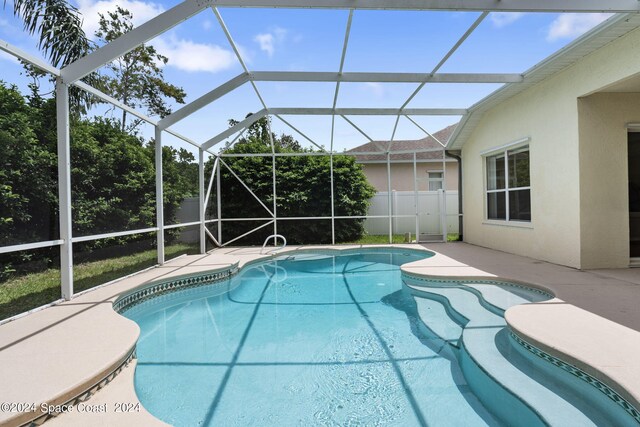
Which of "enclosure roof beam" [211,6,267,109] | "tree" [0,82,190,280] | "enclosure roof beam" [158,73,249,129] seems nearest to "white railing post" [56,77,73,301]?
"tree" [0,82,190,280]

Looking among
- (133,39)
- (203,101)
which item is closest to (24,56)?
(133,39)

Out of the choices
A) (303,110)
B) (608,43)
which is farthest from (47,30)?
(608,43)

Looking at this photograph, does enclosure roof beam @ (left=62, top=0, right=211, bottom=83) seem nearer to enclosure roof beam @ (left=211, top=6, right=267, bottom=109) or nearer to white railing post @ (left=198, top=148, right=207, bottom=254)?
enclosure roof beam @ (left=211, top=6, right=267, bottom=109)

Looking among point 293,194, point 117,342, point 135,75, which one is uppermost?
point 135,75

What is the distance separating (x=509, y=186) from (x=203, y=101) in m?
6.49

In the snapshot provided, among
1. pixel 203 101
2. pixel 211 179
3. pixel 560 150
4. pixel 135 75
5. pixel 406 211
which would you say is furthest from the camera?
pixel 135 75

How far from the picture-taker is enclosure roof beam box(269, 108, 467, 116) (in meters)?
8.23

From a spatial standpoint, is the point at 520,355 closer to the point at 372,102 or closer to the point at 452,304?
the point at 452,304

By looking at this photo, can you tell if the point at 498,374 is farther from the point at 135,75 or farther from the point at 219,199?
the point at 135,75

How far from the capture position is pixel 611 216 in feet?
18.2

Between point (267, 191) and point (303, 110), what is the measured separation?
11.4 feet

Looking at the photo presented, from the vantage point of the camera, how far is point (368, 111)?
8.23 m

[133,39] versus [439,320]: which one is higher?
[133,39]

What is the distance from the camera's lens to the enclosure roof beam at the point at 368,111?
823 centimetres
